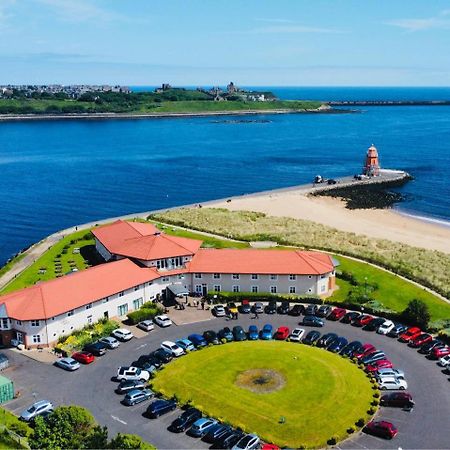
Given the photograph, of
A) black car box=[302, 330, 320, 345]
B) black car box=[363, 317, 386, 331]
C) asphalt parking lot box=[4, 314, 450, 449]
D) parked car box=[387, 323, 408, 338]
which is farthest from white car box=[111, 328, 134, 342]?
parked car box=[387, 323, 408, 338]

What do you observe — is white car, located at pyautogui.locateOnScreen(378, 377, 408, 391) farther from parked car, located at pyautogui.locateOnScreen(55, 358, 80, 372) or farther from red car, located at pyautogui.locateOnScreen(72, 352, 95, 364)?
parked car, located at pyautogui.locateOnScreen(55, 358, 80, 372)

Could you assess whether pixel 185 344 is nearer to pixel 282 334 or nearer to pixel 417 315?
pixel 282 334

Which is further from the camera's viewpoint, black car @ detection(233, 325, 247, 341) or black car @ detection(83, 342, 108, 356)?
black car @ detection(233, 325, 247, 341)

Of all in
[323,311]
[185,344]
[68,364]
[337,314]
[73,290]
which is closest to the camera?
[68,364]

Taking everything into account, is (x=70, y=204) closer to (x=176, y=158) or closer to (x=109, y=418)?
(x=176, y=158)

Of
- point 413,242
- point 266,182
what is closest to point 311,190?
point 266,182

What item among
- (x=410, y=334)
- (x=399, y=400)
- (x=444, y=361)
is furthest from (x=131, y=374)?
(x=410, y=334)
